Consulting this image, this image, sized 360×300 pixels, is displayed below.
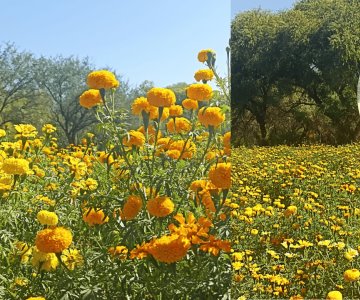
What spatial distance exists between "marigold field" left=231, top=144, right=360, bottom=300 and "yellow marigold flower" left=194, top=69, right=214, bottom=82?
31 cm

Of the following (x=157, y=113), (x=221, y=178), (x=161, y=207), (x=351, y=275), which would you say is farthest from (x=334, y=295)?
(x=157, y=113)

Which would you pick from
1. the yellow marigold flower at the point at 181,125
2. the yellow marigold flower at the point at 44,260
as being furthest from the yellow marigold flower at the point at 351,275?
the yellow marigold flower at the point at 44,260

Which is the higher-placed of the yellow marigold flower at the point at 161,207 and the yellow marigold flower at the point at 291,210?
the yellow marigold flower at the point at 161,207

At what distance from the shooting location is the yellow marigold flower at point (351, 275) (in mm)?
1933

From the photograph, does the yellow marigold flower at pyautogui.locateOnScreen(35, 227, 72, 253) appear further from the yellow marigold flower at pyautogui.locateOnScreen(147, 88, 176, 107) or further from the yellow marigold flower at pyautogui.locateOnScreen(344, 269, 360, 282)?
the yellow marigold flower at pyautogui.locateOnScreen(344, 269, 360, 282)

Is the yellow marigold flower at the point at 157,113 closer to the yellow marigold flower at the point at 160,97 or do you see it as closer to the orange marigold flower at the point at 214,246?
the yellow marigold flower at the point at 160,97

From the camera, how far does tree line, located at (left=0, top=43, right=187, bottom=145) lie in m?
12.3

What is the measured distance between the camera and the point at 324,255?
2.07 metres

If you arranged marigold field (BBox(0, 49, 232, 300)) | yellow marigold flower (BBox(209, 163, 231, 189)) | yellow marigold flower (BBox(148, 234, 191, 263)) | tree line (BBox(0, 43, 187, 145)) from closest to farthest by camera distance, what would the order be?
1. yellow marigold flower (BBox(148, 234, 191, 263))
2. marigold field (BBox(0, 49, 232, 300))
3. yellow marigold flower (BBox(209, 163, 231, 189))
4. tree line (BBox(0, 43, 187, 145))

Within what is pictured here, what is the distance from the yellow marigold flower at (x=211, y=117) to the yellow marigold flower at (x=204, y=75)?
0.26 metres

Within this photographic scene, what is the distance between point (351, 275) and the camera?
6.35 feet

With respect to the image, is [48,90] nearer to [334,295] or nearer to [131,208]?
[334,295]

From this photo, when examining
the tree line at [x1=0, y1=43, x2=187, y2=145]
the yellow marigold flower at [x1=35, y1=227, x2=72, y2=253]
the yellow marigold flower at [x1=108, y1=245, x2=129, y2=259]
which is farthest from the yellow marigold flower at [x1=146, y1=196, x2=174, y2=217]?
the tree line at [x1=0, y1=43, x2=187, y2=145]

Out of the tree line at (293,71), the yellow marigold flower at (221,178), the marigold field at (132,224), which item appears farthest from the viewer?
the tree line at (293,71)
